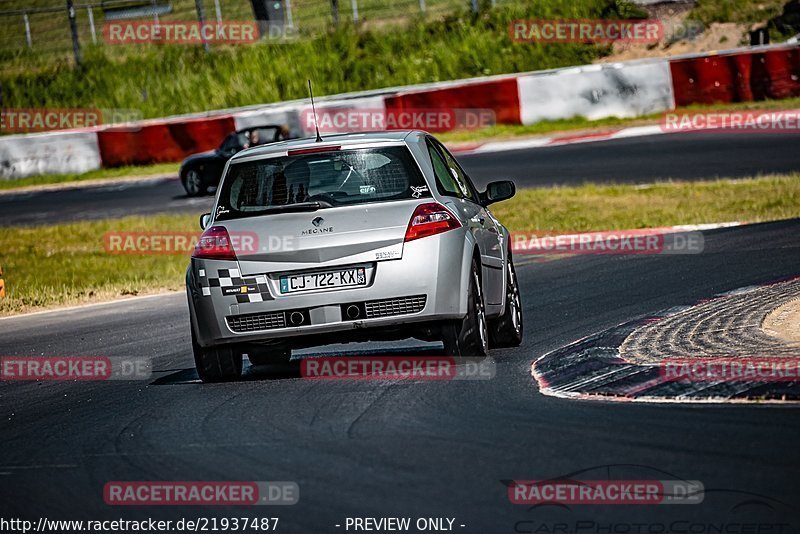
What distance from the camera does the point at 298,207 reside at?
8141 mm

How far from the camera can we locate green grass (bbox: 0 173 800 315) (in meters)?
16.5

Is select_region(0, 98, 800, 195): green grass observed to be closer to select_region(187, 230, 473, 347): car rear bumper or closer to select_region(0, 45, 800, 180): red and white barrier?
select_region(0, 45, 800, 180): red and white barrier

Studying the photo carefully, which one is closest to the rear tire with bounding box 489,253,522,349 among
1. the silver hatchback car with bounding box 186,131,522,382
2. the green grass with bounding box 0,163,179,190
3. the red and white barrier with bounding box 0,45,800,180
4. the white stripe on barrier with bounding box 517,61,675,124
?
the silver hatchback car with bounding box 186,131,522,382

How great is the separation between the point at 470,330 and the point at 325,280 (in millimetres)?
928

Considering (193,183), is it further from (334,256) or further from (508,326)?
(334,256)

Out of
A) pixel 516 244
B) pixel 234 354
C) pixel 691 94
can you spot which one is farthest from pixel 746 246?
pixel 691 94

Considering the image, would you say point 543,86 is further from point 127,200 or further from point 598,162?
point 127,200

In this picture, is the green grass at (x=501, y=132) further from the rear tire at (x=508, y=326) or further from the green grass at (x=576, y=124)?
the rear tire at (x=508, y=326)

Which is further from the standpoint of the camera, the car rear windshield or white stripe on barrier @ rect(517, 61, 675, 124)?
white stripe on barrier @ rect(517, 61, 675, 124)

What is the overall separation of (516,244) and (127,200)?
38.9ft

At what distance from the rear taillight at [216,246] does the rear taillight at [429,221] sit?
1034mm

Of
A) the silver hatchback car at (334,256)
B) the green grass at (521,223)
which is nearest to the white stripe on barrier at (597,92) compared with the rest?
the green grass at (521,223)

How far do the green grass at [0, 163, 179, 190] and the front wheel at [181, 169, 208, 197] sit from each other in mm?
4986

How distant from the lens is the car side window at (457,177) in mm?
9211
